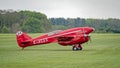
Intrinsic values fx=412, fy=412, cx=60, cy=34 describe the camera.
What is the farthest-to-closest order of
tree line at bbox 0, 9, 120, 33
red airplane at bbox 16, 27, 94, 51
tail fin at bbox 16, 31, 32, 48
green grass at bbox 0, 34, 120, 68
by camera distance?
tree line at bbox 0, 9, 120, 33 < tail fin at bbox 16, 31, 32, 48 < red airplane at bbox 16, 27, 94, 51 < green grass at bbox 0, 34, 120, 68

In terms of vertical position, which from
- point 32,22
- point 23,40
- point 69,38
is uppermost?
point 69,38

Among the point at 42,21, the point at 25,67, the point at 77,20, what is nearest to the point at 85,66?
the point at 25,67

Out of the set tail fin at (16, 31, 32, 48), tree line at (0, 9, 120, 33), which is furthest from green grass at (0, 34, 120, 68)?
tree line at (0, 9, 120, 33)

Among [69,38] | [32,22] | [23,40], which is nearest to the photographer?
[69,38]

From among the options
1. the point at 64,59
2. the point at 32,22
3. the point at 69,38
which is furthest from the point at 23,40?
the point at 32,22

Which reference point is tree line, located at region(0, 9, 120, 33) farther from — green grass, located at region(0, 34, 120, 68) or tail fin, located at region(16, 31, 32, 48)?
green grass, located at region(0, 34, 120, 68)

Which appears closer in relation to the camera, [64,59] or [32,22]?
[64,59]

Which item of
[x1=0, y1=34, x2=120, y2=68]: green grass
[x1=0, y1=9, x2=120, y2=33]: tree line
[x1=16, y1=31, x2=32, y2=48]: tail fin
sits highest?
[x1=0, y1=34, x2=120, y2=68]: green grass

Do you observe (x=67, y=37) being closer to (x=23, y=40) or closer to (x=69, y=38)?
(x=69, y=38)

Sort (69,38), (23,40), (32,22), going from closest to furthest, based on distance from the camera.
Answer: (69,38)
(23,40)
(32,22)

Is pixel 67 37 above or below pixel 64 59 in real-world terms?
below

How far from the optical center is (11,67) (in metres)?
17.9

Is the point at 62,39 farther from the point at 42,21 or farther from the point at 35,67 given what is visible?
the point at 42,21

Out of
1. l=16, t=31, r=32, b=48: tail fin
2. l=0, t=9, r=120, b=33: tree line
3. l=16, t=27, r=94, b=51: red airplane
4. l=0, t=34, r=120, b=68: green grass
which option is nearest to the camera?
l=0, t=34, r=120, b=68: green grass
